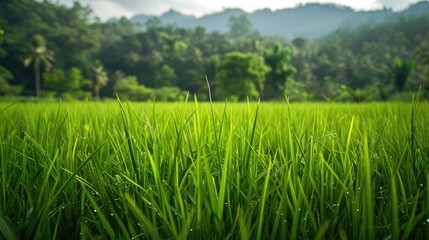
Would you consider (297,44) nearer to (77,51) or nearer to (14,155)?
(77,51)

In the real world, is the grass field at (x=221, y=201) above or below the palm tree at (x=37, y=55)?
below

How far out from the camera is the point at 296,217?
43cm

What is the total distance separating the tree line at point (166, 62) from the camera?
2823cm

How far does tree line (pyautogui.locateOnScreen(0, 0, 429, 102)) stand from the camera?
92.6 feet

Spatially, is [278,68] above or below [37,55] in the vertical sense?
below

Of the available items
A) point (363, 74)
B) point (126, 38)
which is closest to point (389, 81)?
point (363, 74)

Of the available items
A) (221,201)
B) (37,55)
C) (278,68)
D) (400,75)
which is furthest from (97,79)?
(221,201)

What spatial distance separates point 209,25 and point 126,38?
102 m

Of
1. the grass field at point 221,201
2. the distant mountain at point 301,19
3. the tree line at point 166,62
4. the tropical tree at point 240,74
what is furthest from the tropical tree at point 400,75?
the distant mountain at point 301,19

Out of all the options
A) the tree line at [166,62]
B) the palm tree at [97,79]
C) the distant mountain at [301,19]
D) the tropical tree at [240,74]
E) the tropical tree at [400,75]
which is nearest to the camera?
the tropical tree at [400,75]

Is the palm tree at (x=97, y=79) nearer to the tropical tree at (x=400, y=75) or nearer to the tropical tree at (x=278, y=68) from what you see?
the tropical tree at (x=278, y=68)

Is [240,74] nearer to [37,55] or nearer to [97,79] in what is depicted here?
[97,79]

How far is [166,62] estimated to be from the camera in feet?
139

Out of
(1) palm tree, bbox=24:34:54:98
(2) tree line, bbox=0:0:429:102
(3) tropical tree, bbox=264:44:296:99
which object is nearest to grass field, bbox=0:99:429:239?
(2) tree line, bbox=0:0:429:102
